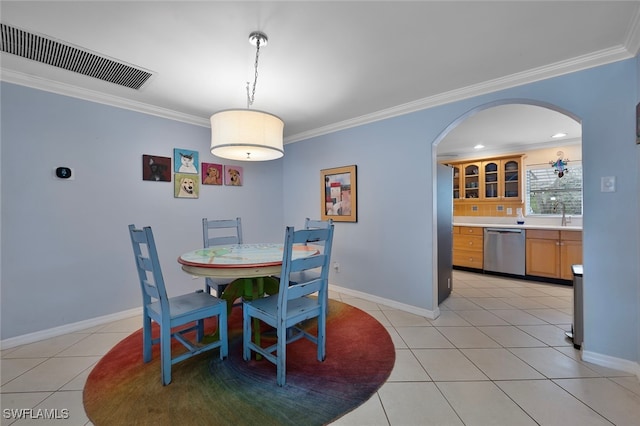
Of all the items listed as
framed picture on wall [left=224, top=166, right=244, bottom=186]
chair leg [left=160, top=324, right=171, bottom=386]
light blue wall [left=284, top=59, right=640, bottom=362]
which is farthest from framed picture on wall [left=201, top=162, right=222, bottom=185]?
chair leg [left=160, top=324, right=171, bottom=386]

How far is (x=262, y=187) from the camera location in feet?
13.4

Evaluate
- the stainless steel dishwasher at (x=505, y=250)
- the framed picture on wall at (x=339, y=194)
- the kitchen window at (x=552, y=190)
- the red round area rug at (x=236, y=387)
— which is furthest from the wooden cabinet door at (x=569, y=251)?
the red round area rug at (x=236, y=387)

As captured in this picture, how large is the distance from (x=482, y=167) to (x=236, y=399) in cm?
547

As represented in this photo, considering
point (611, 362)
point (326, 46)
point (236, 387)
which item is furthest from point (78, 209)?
point (611, 362)

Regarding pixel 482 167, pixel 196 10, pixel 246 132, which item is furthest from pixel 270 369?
pixel 482 167

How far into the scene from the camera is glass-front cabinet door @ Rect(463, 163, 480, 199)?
17.2 ft

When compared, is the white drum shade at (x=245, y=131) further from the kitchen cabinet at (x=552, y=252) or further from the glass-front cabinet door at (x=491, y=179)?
the glass-front cabinet door at (x=491, y=179)

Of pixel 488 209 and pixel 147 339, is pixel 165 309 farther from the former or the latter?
pixel 488 209

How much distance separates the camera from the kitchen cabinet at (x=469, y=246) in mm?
4707

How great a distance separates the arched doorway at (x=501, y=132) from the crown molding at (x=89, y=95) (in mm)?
2979

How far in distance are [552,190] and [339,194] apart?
3.88 m

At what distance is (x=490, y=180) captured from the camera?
508 centimetres

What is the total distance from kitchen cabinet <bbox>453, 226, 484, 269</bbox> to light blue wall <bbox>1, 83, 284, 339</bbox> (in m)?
4.47

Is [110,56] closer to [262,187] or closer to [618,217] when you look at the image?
[262,187]
